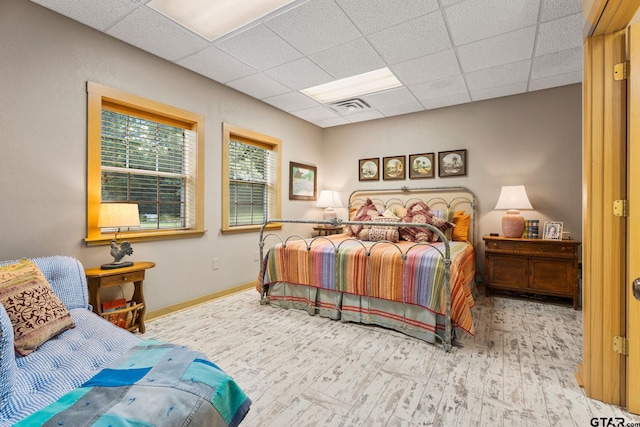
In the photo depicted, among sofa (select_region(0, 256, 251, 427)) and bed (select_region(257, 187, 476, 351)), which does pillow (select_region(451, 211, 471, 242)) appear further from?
sofa (select_region(0, 256, 251, 427))

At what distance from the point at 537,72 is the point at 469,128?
3.55 ft

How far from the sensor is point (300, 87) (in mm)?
3783

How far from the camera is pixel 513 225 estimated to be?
372cm

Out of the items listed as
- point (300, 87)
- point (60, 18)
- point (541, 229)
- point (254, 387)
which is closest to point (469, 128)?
point (541, 229)

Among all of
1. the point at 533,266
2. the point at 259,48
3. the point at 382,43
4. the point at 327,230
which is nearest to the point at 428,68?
the point at 382,43

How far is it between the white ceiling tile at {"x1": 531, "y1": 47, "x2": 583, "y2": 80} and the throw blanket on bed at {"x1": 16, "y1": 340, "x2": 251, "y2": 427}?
3994 millimetres

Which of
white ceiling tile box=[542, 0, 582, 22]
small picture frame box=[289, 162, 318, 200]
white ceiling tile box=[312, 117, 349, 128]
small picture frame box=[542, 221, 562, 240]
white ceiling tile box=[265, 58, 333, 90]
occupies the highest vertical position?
Answer: white ceiling tile box=[312, 117, 349, 128]

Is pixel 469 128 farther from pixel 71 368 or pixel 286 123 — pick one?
pixel 71 368

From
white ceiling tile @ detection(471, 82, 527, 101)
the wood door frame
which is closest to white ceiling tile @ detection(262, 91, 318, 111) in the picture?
white ceiling tile @ detection(471, 82, 527, 101)

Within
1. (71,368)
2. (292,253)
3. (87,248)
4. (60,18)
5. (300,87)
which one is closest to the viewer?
(71,368)

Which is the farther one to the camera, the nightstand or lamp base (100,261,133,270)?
the nightstand

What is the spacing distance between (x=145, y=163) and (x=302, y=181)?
2605mm

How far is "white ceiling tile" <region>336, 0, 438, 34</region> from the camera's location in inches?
88.4

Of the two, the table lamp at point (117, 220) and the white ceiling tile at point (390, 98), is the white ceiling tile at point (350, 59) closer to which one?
the white ceiling tile at point (390, 98)
